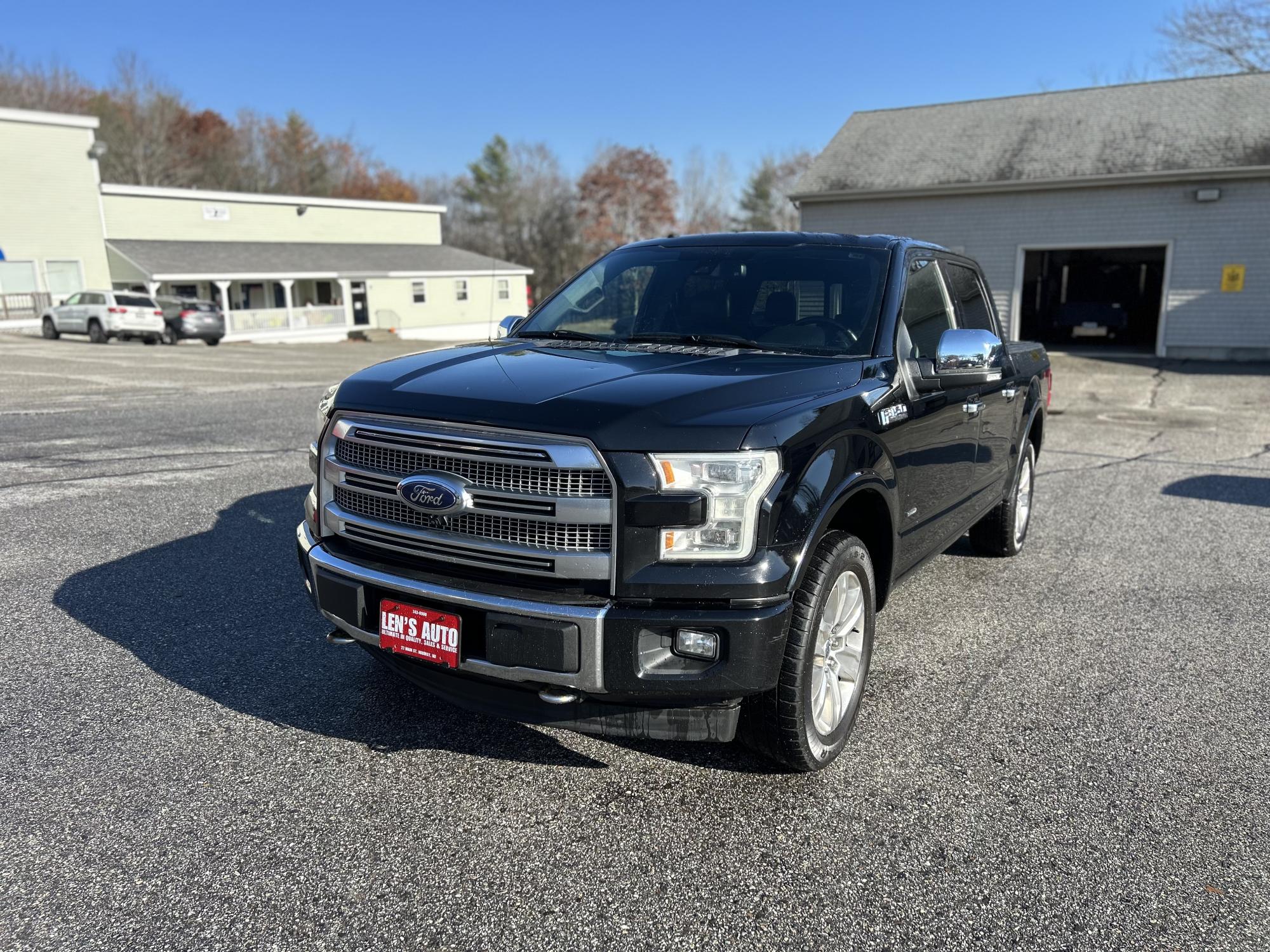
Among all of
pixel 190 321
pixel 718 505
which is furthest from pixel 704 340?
pixel 190 321

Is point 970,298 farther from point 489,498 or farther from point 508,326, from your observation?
point 489,498

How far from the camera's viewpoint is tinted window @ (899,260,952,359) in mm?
4207

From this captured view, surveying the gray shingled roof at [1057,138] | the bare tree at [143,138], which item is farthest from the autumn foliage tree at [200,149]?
the gray shingled roof at [1057,138]

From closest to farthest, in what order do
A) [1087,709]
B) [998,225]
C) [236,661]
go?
[1087,709]
[236,661]
[998,225]

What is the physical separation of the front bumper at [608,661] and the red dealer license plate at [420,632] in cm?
3

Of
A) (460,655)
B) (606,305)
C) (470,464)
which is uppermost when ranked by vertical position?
(606,305)

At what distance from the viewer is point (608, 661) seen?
2.83m

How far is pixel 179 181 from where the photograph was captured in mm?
60312

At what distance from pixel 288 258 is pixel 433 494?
41.7 metres

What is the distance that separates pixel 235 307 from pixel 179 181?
2575cm

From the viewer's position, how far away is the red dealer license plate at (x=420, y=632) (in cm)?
300

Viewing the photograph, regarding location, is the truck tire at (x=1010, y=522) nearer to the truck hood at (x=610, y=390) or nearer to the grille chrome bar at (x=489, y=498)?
the truck hood at (x=610, y=390)

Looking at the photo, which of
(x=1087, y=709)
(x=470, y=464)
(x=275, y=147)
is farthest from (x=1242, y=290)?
(x=275, y=147)

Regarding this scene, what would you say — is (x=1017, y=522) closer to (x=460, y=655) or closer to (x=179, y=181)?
(x=460, y=655)
